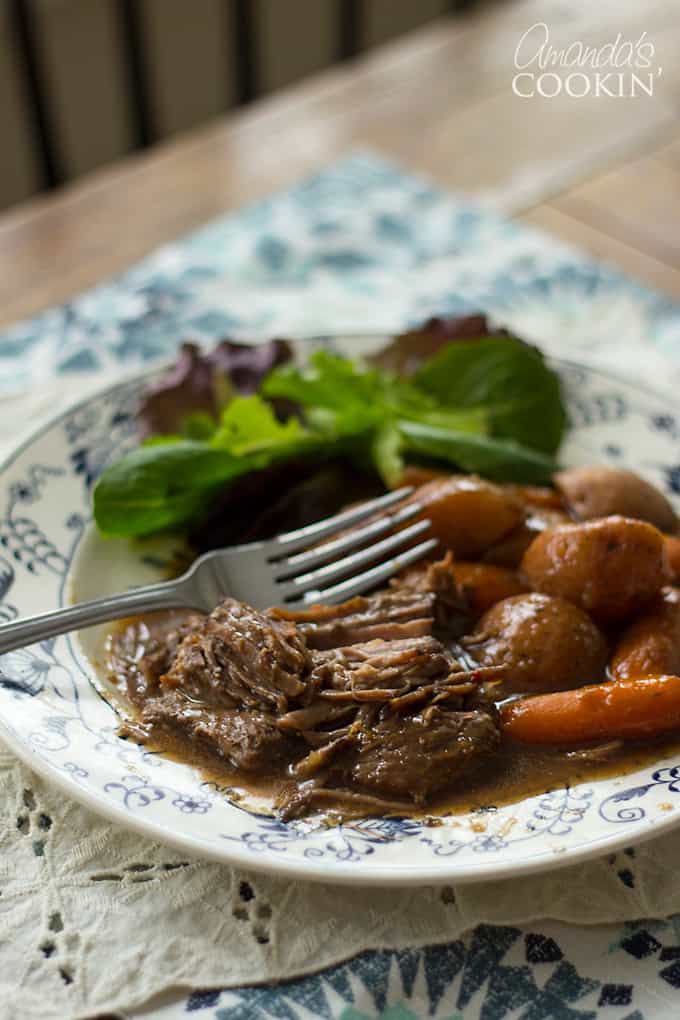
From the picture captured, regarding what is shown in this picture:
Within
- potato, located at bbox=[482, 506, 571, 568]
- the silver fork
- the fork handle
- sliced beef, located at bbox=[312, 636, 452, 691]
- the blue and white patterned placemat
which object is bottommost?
the blue and white patterned placemat

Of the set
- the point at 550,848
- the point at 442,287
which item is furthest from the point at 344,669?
the point at 442,287

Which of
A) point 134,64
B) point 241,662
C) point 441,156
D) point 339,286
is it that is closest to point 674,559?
point 241,662

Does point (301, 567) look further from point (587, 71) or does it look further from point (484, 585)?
point (587, 71)

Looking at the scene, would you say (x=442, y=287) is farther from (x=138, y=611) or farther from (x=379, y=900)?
(x=379, y=900)

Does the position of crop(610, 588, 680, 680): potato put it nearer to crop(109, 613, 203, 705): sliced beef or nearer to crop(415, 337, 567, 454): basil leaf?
crop(415, 337, 567, 454): basil leaf

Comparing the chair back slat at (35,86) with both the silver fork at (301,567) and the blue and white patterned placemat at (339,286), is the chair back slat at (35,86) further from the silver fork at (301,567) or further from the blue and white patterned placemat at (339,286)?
the silver fork at (301,567)

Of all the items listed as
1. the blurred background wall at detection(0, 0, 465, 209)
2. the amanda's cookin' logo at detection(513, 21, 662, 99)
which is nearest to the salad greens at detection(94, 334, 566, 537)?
the amanda's cookin' logo at detection(513, 21, 662, 99)

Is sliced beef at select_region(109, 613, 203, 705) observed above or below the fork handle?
below

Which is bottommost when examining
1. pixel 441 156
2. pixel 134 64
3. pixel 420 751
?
pixel 134 64
